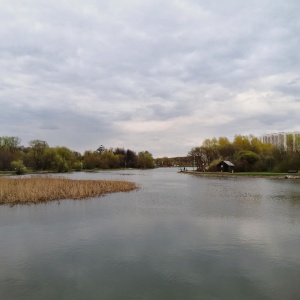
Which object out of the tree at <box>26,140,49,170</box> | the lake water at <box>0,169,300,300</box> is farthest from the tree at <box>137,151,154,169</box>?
the lake water at <box>0,169,300,300</box>

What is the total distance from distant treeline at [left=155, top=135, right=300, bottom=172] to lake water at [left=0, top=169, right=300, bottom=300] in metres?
40.8

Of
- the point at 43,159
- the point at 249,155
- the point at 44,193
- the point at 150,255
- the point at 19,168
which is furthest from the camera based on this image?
the point at 43,159

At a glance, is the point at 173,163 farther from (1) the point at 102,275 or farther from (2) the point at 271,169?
(1) the point at 102,275

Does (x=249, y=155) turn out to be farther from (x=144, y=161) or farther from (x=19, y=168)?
(x=144, y=161)

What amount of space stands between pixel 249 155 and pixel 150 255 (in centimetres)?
5367

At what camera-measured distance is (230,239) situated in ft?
31.8

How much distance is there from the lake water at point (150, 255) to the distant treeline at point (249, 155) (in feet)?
134

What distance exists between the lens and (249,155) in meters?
A: 58.5

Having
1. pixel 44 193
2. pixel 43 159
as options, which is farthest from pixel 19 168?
pixel 44 193

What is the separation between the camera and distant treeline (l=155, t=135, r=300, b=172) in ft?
171

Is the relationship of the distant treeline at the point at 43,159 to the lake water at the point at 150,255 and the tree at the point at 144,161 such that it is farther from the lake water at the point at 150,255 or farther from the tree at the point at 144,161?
the lake water at the point at 150,255

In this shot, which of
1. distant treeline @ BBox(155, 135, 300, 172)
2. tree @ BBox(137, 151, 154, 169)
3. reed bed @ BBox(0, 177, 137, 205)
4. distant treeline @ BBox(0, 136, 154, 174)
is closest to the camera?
reed bed @ BBox(0, 177, 137, 205)

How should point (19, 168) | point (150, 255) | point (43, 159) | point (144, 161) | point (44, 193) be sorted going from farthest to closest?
1. point (144, 161)
2. point (43, 159)
3. point (19, 168)
4. point (44, 193)
5. point (150, 255)

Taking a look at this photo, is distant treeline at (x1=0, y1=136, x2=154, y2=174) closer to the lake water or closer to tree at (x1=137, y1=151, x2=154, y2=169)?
tree at (x1=137, y1=151, x2=154, y2=169)
